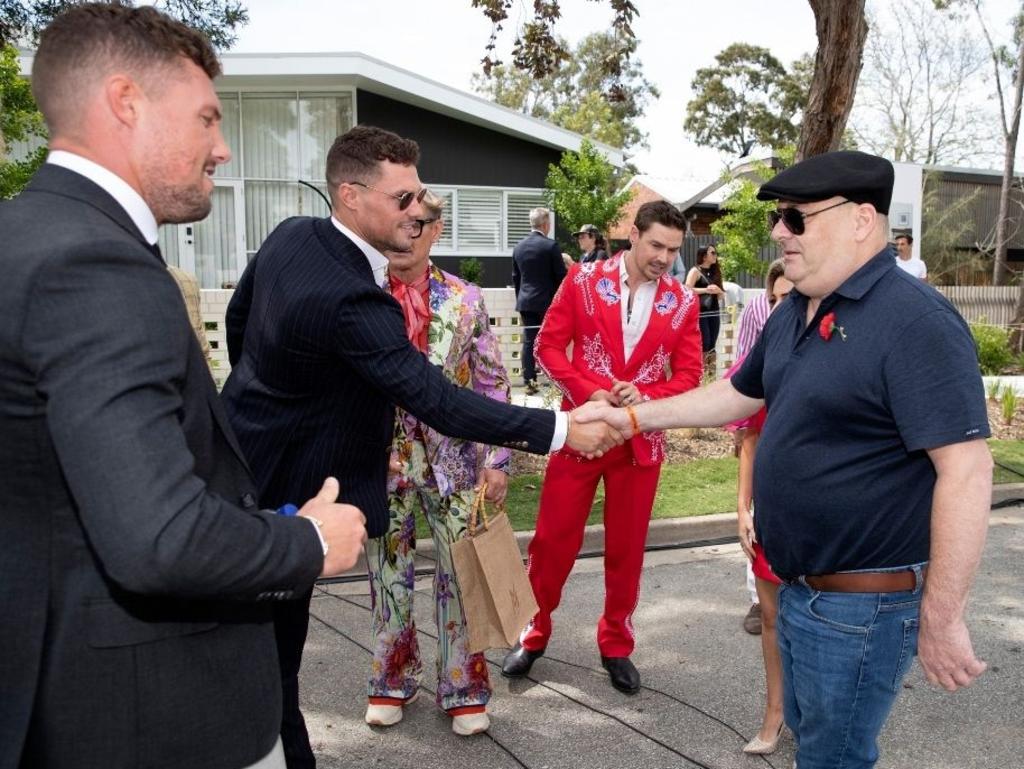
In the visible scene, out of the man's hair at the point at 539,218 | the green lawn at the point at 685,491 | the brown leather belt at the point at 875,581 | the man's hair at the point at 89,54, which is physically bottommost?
the green lawn at the point at 685,491

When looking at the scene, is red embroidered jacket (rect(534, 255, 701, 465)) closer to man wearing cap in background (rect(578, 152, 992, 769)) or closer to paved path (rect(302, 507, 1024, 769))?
paved path (rect(302, 507, 1024, 769))

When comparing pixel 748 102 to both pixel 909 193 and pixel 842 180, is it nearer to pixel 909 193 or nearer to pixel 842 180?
pixel 909 193

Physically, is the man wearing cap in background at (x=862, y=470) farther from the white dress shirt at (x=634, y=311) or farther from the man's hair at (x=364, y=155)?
the white dress shirt at (x=634, y=311)

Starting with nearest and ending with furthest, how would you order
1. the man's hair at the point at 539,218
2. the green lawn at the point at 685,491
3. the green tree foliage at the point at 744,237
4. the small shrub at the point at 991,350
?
the green lawn at the point at 685,491, the man's hair at the point at 539,218, the small shrub at the point at 991,350, the green tree foliage at the point at 744,237

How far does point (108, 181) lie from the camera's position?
1.64 meters

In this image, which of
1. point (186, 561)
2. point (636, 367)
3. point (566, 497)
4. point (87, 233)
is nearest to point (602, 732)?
point (566, 497)

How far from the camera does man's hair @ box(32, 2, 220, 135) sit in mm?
1620

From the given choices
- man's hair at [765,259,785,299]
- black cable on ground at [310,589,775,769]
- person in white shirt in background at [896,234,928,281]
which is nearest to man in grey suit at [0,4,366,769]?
black cable on ground at [310,589,775,769]

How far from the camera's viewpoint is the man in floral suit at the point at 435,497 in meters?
3.96

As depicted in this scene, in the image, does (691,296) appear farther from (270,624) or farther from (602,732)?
(270,624)

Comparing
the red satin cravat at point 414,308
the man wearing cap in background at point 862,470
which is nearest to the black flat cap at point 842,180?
the man wearing cap in background at point 862,470

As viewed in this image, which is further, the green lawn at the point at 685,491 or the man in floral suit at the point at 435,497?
the green lawn at the point at 685,491

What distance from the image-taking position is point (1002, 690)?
4.42 metres

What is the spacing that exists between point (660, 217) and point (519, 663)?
7.63 ft
